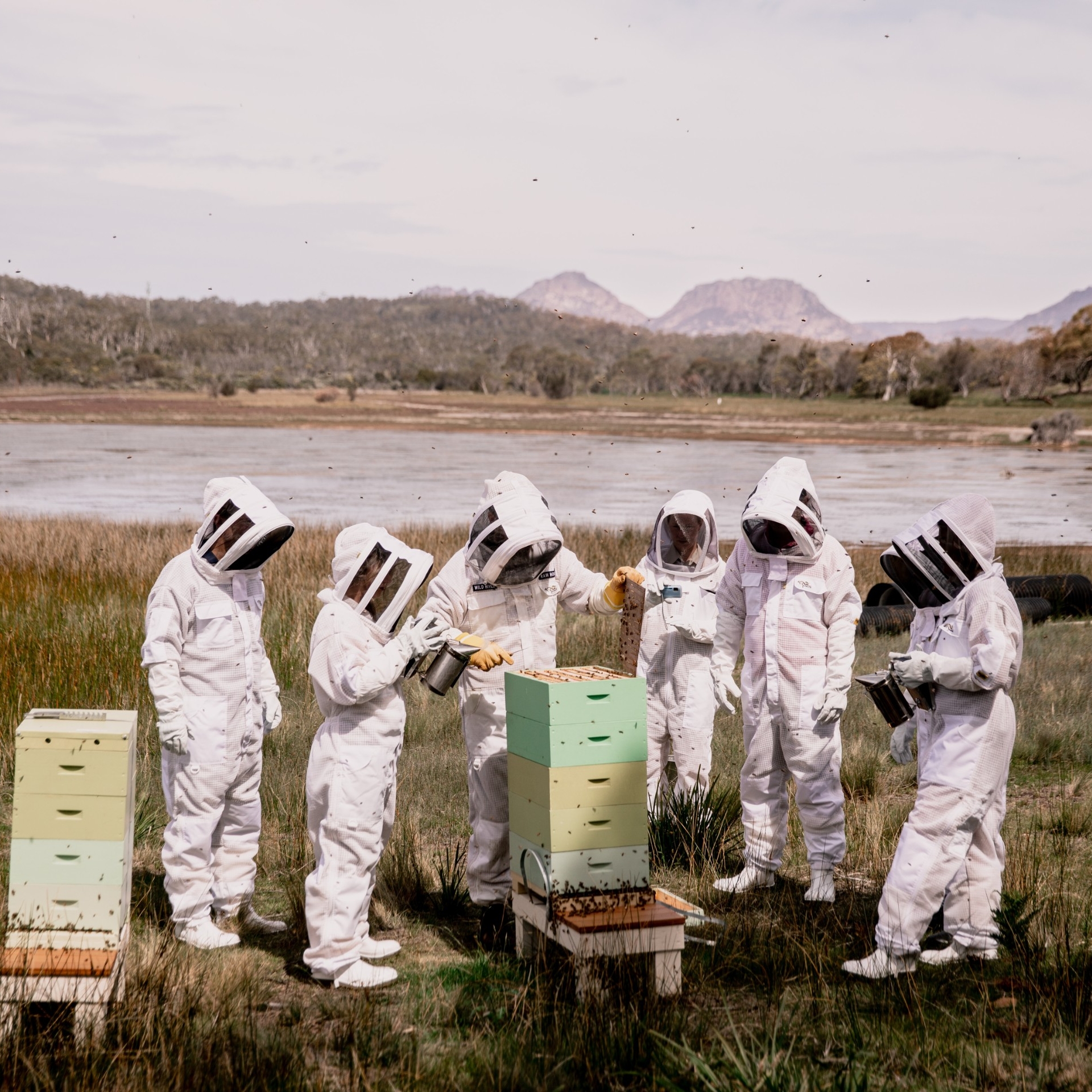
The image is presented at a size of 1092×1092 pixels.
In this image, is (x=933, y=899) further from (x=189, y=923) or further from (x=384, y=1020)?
(x=189, y=923)

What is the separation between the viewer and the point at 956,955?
5898 mm

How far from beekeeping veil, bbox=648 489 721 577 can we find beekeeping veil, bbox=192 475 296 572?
289 centimetres

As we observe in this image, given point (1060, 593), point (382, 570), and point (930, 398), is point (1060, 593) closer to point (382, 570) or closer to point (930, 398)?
point (382, 570)

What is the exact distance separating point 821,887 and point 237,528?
3.98 m

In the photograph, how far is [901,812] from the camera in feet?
29.0

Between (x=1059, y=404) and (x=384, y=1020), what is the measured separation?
10329cm

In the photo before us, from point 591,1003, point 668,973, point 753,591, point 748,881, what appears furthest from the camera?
point 753,591

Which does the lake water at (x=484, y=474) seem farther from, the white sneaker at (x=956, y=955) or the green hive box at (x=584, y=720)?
the white sneaker at (x=956, y=955)

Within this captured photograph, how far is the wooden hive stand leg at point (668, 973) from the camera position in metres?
5.27

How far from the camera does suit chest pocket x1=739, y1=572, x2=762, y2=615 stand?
7258 mm

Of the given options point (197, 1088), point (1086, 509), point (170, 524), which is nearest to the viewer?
point (197, 1088)

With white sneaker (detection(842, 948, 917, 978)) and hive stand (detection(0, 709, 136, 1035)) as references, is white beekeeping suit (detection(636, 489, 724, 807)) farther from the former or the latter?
hive stand (detection(0, 709, 136, 1035))

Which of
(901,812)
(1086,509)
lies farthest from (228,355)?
(901,812)

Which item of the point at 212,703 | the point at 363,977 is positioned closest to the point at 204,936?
the point at 363,977
